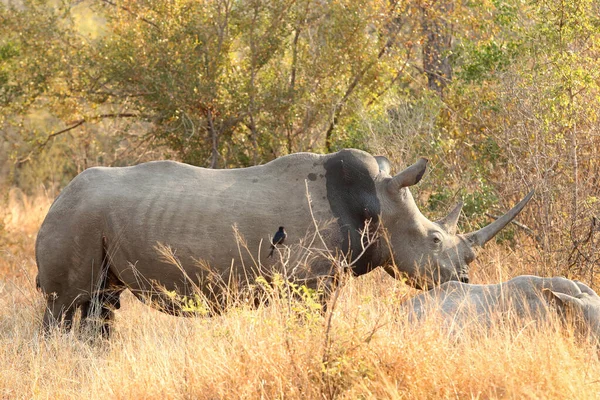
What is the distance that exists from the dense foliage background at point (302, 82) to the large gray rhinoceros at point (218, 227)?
73.4 inches

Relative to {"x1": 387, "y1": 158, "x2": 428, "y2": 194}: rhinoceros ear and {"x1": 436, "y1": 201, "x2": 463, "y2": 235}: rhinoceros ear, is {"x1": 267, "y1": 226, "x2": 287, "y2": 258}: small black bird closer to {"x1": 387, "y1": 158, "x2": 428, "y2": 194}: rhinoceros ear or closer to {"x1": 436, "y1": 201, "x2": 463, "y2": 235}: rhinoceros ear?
{"x1": 387, "y1": 158, "x2": 428, "y2": 194}: rhinoceros ear

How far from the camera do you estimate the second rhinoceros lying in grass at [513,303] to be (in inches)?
246

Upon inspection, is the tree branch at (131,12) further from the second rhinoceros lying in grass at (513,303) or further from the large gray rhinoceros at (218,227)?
the second rhinoceros lying in grass at (513,303)

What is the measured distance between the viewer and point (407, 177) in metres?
7.74

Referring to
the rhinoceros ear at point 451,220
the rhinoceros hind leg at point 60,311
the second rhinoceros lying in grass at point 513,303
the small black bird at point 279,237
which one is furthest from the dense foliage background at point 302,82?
the rhinoceros hind leg at point 60,311

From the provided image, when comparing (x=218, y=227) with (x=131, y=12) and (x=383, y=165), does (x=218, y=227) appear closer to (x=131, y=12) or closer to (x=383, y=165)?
(x=383, y=165)

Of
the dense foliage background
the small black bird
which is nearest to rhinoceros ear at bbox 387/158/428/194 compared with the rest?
the small black bird

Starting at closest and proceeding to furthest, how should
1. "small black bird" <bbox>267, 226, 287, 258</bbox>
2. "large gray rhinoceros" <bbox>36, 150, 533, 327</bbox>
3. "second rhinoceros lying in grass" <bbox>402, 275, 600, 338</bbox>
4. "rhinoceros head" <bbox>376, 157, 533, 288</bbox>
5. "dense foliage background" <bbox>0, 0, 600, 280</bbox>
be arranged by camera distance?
1. "second rhinoceros lying in grass" <bbox>402, 275, 600, 338</bbox>
2. "small black bird" <bbox>267, 226, 287, 258</bbox>
3. "large gray rhinoceros" <bbox>36, 150, 533, 327</bbox>
4. "rhinoceros head" <bbox>376, 157, 533, 288</bbox>
5. "dense foliage background" <bbox>0, 0, 600, 280</bbox>

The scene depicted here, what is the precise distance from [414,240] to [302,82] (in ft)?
15.7

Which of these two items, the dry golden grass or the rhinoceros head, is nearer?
the dry golden grass

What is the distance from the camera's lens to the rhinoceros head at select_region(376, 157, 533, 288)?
779 centimetres

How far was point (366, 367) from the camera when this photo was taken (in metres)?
5.23

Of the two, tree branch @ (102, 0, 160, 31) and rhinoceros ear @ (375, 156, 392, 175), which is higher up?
tree branch @ (102, 0, 160, 31)

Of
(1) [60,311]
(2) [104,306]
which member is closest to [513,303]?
(2) [104,306]
